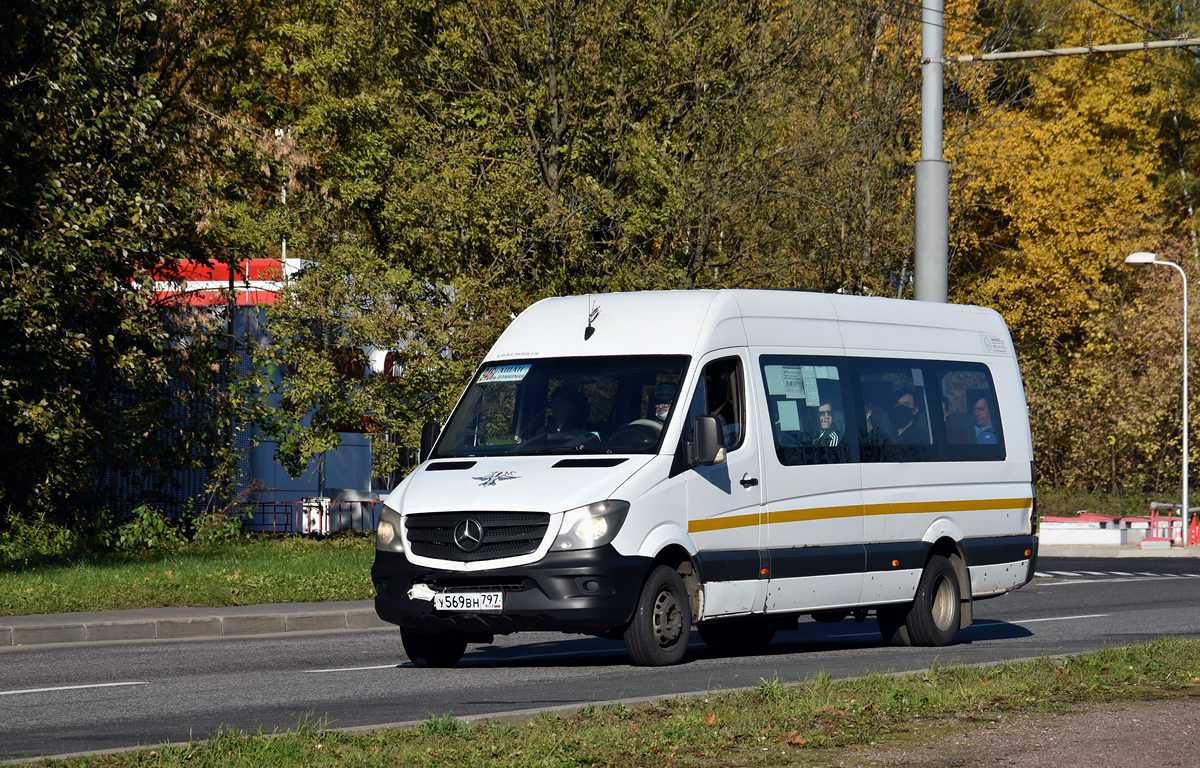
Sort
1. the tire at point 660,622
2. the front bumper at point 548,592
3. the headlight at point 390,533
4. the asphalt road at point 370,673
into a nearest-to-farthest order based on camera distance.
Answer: the asphalt road at point 370,673
the front bumper at point 548,592
the tire at point 660,622
the headlight at point 390,533

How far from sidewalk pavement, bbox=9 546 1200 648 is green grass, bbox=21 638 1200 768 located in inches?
299

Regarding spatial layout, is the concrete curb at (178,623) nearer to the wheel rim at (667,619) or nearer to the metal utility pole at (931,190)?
the wheel rim at (667,619)

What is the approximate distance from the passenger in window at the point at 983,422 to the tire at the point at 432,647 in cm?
536

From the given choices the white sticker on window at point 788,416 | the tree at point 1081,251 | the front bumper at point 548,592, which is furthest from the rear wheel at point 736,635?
the tree at point 1081,251

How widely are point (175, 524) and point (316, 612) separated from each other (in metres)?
12.1

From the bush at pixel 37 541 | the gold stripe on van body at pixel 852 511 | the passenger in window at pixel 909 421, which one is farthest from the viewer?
the bush at pixel 37 541

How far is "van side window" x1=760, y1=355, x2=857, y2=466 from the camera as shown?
43.7 feet

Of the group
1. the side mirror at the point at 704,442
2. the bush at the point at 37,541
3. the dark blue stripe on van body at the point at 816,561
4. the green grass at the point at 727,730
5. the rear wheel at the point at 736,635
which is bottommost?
the rear wheel at the point at 736,635

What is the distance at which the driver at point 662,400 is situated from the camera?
40.7ft

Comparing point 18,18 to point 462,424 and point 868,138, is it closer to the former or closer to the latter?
point 462,424

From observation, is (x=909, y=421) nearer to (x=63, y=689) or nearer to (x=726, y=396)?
(x=726, y=396)

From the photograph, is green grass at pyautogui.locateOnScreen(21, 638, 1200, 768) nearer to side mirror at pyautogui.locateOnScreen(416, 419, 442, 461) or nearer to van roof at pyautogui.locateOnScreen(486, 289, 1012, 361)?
van roof at pyautogui.locateOnScreen(486, 289, 1012, 361)

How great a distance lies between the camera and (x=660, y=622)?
12117 mm

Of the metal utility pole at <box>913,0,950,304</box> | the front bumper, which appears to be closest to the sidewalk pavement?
the front bumper
